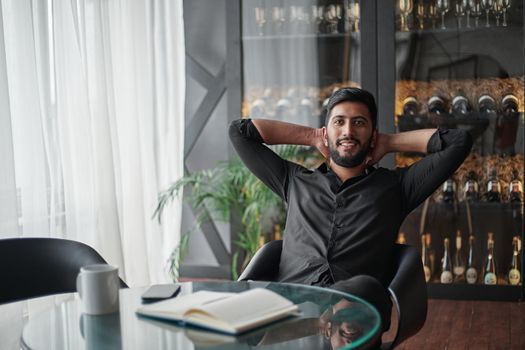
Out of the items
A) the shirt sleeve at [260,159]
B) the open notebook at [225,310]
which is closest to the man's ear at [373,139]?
the shirt sleeve at [260,159]

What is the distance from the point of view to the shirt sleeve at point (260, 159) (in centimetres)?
291

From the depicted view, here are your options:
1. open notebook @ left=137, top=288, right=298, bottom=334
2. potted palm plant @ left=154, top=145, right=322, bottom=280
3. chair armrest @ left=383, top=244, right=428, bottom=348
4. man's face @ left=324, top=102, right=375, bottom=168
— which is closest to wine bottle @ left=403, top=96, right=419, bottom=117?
potted palm plant @ left=154, top=145, right=322, bottom=280

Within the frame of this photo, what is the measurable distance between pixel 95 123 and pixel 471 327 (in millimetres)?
2231

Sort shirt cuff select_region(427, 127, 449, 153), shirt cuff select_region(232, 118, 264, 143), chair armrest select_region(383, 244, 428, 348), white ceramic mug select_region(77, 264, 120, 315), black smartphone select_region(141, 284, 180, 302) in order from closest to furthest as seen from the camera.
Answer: white ceramic mug select_region(77, 264, 120, 315)
black smartphone select_region(141, 284, 180, 302)
chair armrest select_region(383, 244, 428, 348)
shirt cuff select_region(427, 127, 449, 153)
shirt cuff select_region(232, 118, 264, 143)

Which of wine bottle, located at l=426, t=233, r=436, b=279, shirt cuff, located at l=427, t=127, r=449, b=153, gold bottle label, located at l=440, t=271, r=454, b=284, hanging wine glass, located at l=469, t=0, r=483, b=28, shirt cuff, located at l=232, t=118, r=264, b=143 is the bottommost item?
gold bottle label, located at l=440, t=271, r=454, b=284

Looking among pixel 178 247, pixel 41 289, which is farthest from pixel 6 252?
pixel 178 247

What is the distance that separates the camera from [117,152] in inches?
158

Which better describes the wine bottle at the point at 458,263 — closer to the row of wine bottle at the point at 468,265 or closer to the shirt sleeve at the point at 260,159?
the row of wine bottle at the point at 468,265

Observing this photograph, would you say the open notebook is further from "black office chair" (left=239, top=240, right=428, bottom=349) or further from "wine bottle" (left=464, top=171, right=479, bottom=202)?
"wine bottle" (left=464, top=171, right=479, bottom=202)

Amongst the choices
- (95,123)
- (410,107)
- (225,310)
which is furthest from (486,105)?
(225,310)

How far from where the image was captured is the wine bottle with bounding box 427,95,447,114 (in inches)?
175

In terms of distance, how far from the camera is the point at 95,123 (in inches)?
150

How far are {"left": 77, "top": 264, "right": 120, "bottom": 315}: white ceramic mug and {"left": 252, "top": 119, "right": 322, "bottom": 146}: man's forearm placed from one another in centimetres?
132

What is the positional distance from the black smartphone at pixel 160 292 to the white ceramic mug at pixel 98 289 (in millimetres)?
114
